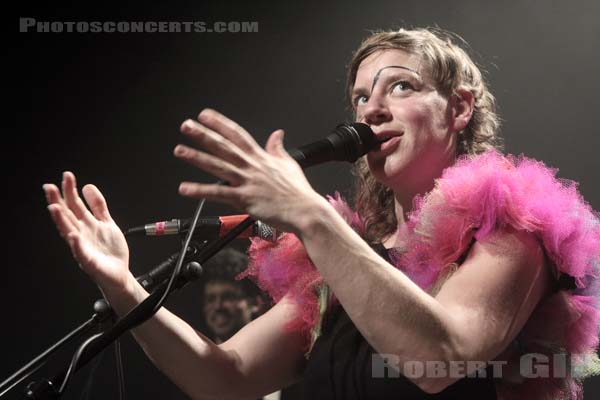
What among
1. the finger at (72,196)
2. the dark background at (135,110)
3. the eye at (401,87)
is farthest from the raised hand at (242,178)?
the dark background at (135,110)

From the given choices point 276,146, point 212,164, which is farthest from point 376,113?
point 212,164

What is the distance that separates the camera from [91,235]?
1.29 m

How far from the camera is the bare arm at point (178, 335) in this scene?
1259 mm

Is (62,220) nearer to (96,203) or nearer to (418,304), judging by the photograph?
(96,203)

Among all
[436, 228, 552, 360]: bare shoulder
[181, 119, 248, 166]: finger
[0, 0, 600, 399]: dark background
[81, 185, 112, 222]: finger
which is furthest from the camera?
[0, 0, 600, 399]: dark background

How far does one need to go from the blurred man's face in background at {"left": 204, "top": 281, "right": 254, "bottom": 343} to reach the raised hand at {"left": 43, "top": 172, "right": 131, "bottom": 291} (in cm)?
122

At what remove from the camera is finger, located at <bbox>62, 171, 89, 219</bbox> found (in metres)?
1.27

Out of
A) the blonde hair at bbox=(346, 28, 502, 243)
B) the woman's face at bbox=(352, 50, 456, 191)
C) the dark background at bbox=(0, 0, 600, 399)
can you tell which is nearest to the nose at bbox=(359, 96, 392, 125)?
the woman's face at bbox=(352, 50, 456, 191)

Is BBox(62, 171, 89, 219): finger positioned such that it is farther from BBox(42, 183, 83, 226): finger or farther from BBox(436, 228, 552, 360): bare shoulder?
BBox(436, 228, 552, 360): bare shoulder

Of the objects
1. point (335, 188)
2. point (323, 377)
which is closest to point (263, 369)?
point (323, 377)

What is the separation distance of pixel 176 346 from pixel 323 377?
0.95 ft

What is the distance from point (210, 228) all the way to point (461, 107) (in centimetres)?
60

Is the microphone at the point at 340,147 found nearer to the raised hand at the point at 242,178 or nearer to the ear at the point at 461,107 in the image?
the raised hand at the point at 242,178

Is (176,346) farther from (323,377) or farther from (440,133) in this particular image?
(440,133)
